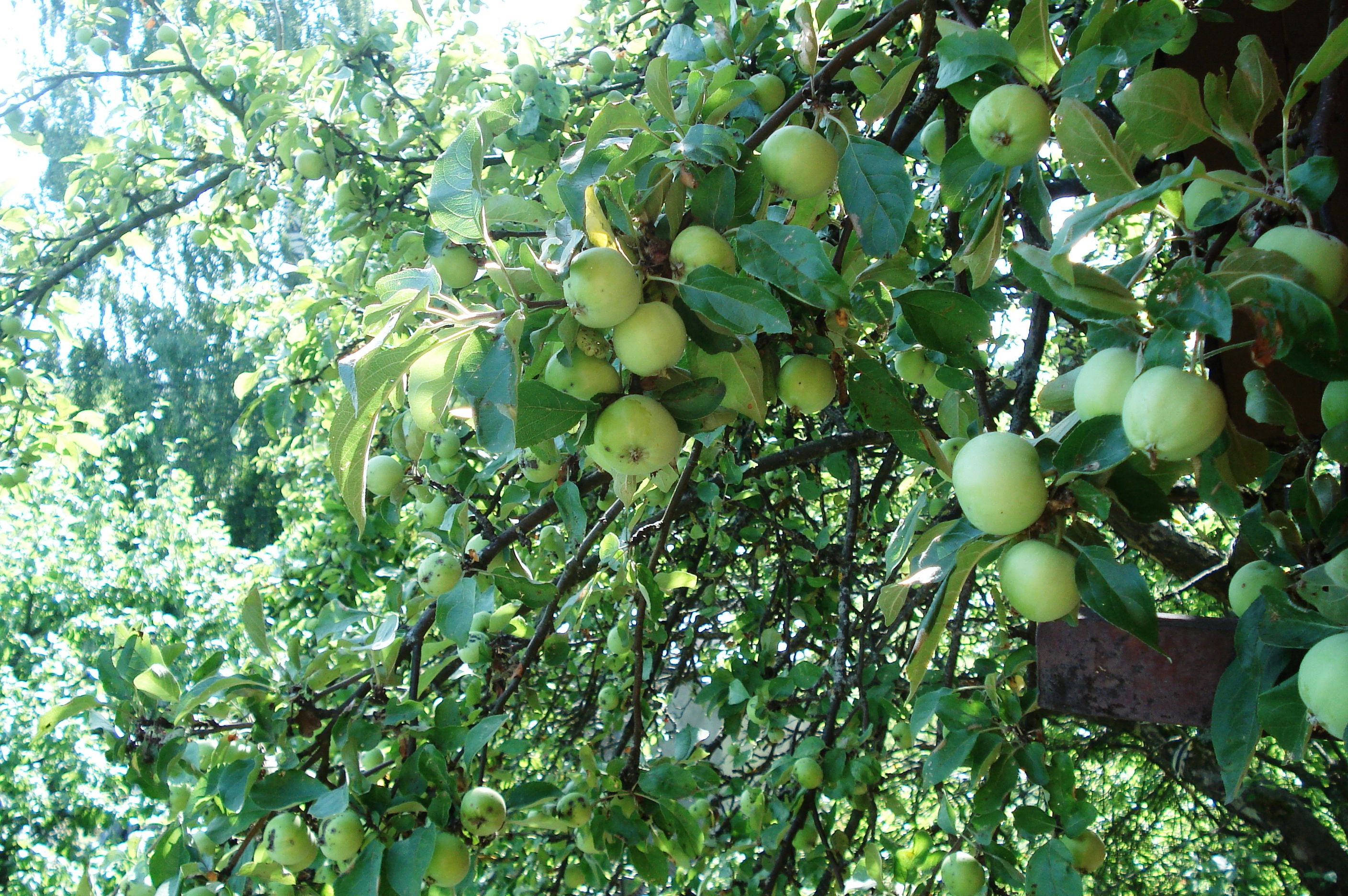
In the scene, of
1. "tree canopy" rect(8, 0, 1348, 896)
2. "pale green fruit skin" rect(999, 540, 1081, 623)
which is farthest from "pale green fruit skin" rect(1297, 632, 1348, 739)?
"pale green fruit skin" rect(999, 540, 1081, 623)

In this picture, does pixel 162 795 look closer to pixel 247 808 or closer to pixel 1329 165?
pixel 247 808

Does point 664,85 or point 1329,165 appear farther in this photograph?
point 664,85

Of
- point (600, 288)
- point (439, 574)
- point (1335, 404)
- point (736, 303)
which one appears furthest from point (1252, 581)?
point (439, 574)

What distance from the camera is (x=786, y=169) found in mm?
755

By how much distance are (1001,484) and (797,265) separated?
24 centimetres

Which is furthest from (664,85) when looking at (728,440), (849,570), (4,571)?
(4,571)

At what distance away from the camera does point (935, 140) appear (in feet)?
3.78

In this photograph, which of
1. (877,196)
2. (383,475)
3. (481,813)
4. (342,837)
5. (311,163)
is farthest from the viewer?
(311,163)

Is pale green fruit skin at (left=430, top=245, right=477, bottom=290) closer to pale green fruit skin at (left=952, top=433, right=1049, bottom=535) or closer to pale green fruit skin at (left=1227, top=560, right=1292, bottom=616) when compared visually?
pale green fruit skin at (left=952, top=433, right=1049, bottom=535)

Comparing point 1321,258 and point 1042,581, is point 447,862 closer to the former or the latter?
point 1042,581

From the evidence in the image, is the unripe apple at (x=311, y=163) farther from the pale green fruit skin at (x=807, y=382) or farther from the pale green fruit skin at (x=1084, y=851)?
the pale green fruit skin at (x=1084, y=851)

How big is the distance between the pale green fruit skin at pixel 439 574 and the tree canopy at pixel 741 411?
0.01 metres

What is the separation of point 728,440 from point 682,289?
120 centimetres

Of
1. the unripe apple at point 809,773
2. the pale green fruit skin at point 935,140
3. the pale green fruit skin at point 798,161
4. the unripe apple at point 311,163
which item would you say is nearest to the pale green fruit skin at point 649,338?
the pale green fruit skin at point 798,161
